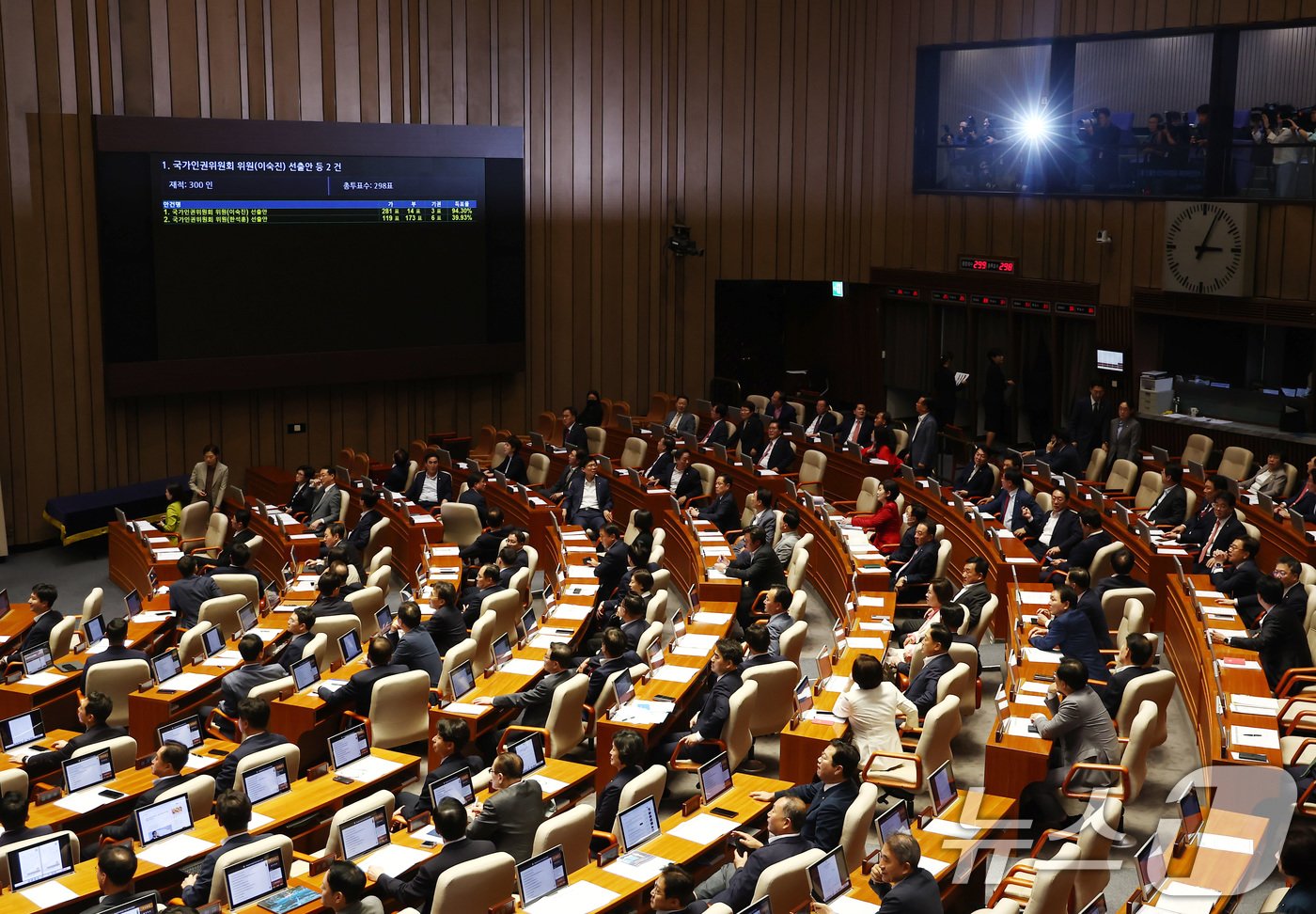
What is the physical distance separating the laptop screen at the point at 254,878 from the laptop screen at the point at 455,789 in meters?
0.86

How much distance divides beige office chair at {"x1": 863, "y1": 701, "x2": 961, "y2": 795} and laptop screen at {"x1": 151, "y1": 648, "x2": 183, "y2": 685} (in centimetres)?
501

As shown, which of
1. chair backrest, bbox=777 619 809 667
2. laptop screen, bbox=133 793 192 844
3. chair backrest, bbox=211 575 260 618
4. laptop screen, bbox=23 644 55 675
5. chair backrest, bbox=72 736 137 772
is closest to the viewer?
laptop screen, bbox=133 793 192 844

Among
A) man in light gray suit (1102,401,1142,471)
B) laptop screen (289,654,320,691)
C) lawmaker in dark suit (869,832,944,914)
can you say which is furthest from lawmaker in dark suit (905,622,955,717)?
man in light gray suit (1102,401,1142,471)

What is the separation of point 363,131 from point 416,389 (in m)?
3.47

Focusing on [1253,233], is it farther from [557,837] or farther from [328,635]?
[557,837]

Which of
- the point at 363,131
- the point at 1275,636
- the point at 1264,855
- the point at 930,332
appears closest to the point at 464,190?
the point at 363,131

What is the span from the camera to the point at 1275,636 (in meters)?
9.21

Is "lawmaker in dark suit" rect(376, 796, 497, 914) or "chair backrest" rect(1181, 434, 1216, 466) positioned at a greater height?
"chair backrest" rect(1181, 434, 1216, 466)

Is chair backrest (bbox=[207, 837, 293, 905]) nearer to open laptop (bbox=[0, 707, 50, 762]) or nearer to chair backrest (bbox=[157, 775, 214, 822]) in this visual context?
chair backrest (bbox=[157, 775, 214, 822])

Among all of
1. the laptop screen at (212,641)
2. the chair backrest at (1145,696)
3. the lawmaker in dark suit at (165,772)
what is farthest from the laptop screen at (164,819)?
the chair backrest at (1145,696)

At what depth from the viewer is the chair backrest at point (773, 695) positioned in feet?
28.6

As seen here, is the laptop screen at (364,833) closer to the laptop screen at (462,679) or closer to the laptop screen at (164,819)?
the laptop screen at (164,819)

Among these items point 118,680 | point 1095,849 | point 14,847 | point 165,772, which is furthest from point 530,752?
point 118,680

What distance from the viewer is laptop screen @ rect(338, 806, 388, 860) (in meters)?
6.90
